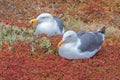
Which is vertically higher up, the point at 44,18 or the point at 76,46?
the point at 44,18

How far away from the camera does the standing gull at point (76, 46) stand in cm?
788

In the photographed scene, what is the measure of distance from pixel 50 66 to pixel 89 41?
3.33ft

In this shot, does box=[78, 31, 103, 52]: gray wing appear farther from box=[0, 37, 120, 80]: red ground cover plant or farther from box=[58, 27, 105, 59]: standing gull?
box=[0, 37, 120, 80]: red ground cover plant

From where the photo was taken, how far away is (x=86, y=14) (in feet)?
41.8

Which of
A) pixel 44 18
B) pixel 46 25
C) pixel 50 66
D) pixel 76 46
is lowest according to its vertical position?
pixel 50 66

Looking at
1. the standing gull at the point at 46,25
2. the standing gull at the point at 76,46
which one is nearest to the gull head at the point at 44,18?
the standing gull at the point at 46,25

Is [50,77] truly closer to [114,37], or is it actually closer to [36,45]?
[36,45]

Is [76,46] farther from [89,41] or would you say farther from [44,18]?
[44,18]

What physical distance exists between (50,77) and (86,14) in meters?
5.74

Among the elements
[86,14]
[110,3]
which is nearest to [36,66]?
[86,14]

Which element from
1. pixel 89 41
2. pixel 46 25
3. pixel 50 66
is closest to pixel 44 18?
pixel 46 25

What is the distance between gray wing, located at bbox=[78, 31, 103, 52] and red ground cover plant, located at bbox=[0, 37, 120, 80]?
21 cm

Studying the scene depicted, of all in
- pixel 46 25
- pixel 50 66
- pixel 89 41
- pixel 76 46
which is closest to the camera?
pixel 50 66

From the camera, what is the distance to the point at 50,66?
7531 mm
